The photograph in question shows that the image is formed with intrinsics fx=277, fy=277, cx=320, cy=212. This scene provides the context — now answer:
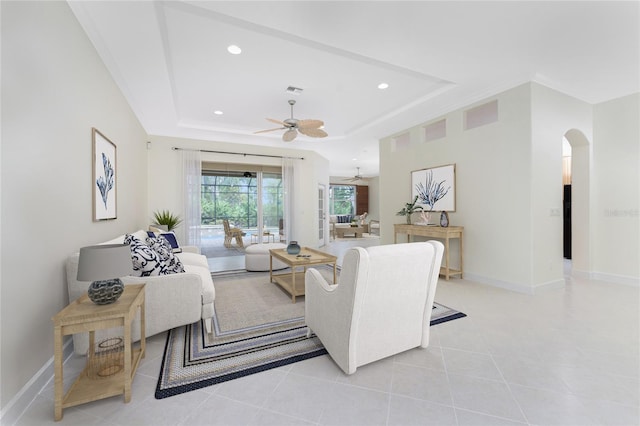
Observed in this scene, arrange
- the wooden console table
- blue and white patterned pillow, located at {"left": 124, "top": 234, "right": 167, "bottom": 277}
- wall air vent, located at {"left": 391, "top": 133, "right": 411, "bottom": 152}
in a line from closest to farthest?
blue and white patterned pillow, located at {"left": 124, "top": 234, "right": 167, "bottom": 277}, the wooden console table, wall air vent, located at {"left": 391, "top": 133, "right": 411, "bottom": 152}

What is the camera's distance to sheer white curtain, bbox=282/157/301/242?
22.8 ft

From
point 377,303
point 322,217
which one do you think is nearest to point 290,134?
point 377,303

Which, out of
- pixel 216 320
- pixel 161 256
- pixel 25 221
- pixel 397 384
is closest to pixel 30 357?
pixel 25 221

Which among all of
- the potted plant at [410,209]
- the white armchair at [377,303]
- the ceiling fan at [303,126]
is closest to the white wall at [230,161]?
the ceiling fan at [303,126]

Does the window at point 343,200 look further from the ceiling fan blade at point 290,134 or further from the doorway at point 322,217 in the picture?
the ceiling fan blade at point 290,134

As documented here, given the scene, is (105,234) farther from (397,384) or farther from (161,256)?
(397,384)

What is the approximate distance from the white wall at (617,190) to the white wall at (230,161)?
543 cm

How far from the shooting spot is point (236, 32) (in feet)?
8.70

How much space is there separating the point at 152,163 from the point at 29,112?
4.51 meters

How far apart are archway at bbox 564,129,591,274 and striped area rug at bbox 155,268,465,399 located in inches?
118

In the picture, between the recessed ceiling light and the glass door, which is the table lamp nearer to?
the recessed ceiling light

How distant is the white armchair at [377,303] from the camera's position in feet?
5.63

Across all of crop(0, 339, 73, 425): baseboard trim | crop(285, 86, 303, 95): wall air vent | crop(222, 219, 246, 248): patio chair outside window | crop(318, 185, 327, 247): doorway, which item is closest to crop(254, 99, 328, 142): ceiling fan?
crop(285, 86, 303, 95): wall air vent

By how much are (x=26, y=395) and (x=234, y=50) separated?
3183 mm
